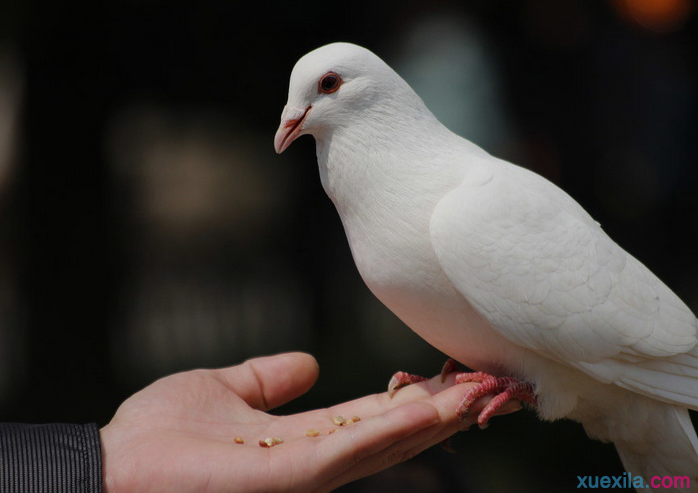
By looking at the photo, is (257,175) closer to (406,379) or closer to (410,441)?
(406,379)

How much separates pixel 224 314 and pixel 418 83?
191 centimetres

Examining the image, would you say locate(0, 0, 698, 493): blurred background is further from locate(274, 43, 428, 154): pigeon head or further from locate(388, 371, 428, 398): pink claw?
locate(274, 43, 428, 154): pigeon head

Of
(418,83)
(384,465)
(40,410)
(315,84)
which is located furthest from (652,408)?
(40,410)

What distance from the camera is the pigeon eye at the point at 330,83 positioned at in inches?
85.3

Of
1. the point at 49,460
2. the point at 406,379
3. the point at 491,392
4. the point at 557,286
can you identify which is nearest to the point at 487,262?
the point at 557,286

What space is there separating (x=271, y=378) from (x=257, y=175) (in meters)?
2.12

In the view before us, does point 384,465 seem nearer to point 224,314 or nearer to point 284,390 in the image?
point 284,390

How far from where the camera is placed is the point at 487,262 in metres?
2.04

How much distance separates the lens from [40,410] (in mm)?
4328

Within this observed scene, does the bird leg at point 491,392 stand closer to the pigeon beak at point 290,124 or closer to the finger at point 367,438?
the finger at point 367,438

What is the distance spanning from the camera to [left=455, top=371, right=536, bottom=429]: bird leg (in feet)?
6.91

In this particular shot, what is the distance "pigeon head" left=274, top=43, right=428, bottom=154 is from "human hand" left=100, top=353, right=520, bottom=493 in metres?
0.89

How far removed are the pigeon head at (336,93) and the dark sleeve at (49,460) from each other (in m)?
1.05

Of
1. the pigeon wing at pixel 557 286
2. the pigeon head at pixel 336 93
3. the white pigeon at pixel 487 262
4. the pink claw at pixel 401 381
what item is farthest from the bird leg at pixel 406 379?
the pigeon head at pixel 336 93
